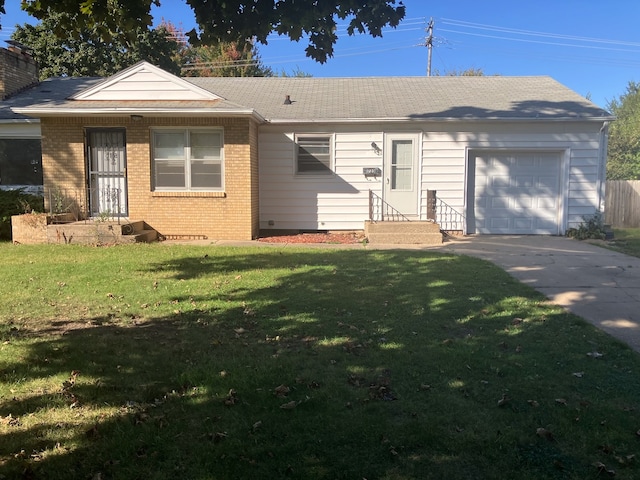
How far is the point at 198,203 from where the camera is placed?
42.0ft

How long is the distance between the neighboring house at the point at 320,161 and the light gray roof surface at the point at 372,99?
0.32 feet

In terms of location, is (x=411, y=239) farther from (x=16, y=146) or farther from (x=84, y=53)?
(x=84, y=53)

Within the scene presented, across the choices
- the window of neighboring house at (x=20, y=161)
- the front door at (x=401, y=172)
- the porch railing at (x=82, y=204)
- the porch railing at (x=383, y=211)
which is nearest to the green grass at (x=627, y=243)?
the front door at (x=401, y=172)

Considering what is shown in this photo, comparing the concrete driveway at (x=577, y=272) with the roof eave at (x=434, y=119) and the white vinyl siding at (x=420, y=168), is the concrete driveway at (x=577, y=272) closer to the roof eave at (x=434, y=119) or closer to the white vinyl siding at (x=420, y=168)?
the white vinyl siding at (x=420, y=168)

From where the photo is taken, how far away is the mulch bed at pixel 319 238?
506 inches

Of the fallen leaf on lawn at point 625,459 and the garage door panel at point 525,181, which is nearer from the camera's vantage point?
the fallen leaf on lawn at point 625,459

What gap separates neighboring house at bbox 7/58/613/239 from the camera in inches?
498

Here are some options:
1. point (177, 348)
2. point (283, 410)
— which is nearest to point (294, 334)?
point (177, 348)

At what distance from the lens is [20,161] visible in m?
14.9

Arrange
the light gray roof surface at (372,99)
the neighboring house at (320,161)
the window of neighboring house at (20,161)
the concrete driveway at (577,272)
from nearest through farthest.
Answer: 1. the concrete driveway at (577,272)
2. the neighboring house at (320,161)
3. the light gray roof surface at (372,99)
4. the window of neighboring house at (20,161)

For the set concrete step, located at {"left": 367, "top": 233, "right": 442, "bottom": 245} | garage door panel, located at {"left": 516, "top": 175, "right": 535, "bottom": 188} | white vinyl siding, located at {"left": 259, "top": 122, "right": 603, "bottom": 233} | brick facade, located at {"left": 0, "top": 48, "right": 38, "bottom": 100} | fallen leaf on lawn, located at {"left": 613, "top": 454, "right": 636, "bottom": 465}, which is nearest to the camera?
fallen leaf on lawn, located at {"left": 613, "top": 454, "right": 636, "bottom": 465}

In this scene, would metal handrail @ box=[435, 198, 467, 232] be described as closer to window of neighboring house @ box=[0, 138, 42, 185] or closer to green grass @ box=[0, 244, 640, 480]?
green grass @ box=[0, 244, 640, 480]

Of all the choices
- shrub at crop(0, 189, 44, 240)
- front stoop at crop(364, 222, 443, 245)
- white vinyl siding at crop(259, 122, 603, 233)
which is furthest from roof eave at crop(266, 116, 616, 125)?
shrub at crop(0, 189, 44, 240)

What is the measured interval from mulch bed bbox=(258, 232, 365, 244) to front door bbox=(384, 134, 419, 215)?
56.0 inches
